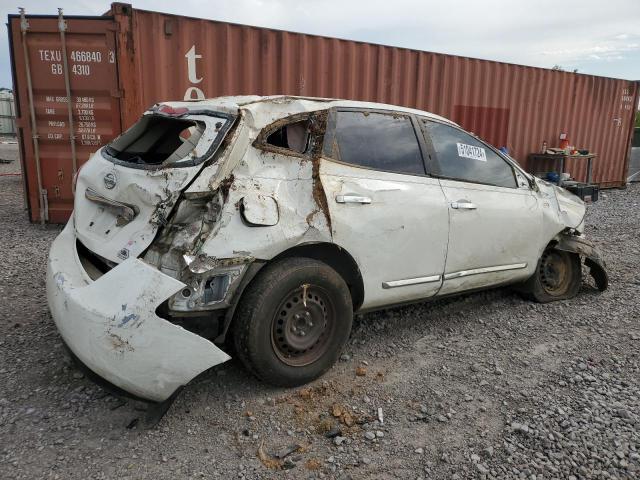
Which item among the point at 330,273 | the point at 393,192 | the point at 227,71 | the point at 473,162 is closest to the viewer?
the point at 330,273

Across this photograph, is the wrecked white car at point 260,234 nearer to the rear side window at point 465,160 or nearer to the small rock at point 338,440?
the rear side window at point 465,160

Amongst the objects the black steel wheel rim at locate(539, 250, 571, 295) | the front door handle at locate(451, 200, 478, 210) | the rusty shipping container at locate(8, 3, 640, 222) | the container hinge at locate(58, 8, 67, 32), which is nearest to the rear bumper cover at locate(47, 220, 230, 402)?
the front door handle at locate(451, 200, 478, 210)

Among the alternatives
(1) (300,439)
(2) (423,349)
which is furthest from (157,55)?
(1) (300,439)

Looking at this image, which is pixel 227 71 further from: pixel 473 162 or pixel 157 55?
pixel 473 162

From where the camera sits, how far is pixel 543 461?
243cm

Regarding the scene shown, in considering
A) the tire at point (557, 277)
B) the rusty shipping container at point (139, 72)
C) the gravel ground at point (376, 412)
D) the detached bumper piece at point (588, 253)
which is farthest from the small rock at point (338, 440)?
the rusty shipping container at point (139, 72)

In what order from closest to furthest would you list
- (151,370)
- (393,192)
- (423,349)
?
(151,370)
(393,192)
(423,349)

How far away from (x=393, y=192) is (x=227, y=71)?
4424mm

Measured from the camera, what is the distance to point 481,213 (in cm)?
377

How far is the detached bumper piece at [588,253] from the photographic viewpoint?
4516 mm

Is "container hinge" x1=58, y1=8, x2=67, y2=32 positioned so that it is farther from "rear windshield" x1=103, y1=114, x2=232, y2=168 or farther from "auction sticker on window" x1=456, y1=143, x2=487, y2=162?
"auction sticker on window" x1=456, y1=143, x2=487, y2=162

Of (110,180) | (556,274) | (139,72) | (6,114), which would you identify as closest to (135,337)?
(110,180)

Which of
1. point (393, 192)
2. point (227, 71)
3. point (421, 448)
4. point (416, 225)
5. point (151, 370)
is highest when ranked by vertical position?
point (227, 71)

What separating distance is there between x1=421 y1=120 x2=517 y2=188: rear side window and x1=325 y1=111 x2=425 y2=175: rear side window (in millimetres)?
192
